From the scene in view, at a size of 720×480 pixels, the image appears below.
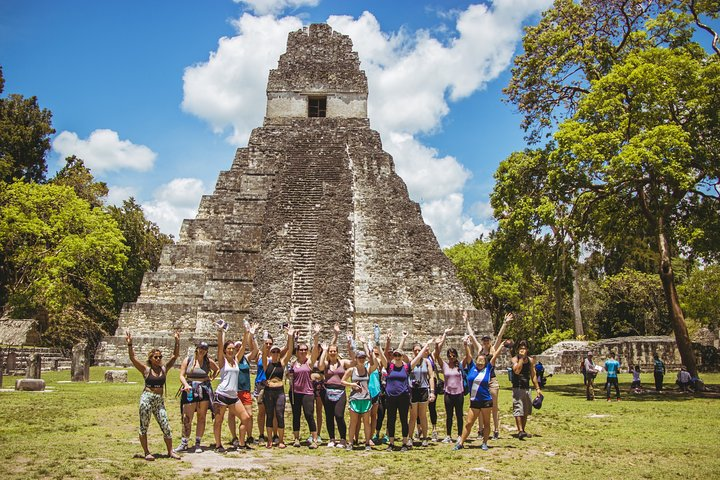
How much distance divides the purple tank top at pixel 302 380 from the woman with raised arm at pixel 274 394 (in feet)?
0.58

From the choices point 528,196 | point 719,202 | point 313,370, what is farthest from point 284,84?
point 313,370

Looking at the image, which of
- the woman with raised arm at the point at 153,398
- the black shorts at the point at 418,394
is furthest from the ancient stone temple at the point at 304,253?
the woman with raised arm at the point at 153,398

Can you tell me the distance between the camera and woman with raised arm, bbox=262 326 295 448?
754 centimetres

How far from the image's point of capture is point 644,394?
14352 millimetres

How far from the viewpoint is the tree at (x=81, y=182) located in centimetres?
3067

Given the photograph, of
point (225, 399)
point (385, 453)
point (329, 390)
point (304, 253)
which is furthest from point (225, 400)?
point (304, 253)

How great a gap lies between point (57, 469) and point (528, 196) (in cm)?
1266

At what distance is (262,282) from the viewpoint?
18.2m

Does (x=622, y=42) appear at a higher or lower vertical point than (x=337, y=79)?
lower

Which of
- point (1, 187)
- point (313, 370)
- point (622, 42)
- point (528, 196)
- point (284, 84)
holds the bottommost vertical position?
point (313, 370)

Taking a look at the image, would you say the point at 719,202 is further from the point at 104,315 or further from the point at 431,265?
the point at 104,315

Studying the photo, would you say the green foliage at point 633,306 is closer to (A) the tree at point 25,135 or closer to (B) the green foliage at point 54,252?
(B) the green foliage at point 54,252

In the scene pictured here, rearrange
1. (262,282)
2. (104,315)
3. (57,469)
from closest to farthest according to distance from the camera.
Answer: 1. (57,469)
2. (262,282)
3. (104,315)

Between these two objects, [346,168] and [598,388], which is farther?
[346,168]
